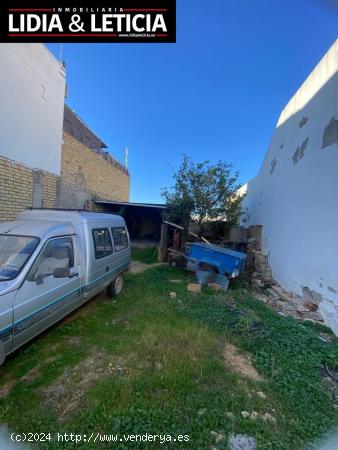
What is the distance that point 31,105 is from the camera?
656cm

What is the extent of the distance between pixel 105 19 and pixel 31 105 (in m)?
3.71

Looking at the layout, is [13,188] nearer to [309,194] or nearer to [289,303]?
[309,194]

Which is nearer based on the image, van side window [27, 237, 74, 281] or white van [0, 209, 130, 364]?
white van [0, 209, 130, 364]

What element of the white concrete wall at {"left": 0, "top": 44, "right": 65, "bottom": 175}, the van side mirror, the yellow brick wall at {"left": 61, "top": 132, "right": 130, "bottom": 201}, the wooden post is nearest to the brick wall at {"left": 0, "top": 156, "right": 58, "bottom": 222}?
the white concrete wall at {"left": 0, "top": 44, "right": 65, "bottom": 175}

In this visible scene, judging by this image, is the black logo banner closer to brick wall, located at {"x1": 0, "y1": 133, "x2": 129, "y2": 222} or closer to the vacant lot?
brick wall, located at {"x1": 0, "y1": 133, "x2": 129, "y2": 222}

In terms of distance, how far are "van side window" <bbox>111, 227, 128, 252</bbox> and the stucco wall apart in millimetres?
3784

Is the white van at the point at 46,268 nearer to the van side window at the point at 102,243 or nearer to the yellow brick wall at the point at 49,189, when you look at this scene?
the van side window at the point at 102,243

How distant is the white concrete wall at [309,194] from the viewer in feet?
16.0

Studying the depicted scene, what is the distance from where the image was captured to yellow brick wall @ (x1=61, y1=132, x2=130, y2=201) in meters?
9.58

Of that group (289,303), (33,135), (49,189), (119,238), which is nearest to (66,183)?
(49,189)

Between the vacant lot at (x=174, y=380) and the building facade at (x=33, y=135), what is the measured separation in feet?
13.4

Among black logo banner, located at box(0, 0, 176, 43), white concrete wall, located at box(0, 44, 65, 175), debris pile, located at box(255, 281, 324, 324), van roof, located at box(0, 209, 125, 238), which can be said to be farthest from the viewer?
white concrete wall, located at box(0, 44, 65, 175)

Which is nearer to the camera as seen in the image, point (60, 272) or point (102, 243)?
point (60, 272)

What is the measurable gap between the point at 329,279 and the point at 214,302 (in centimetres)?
249
